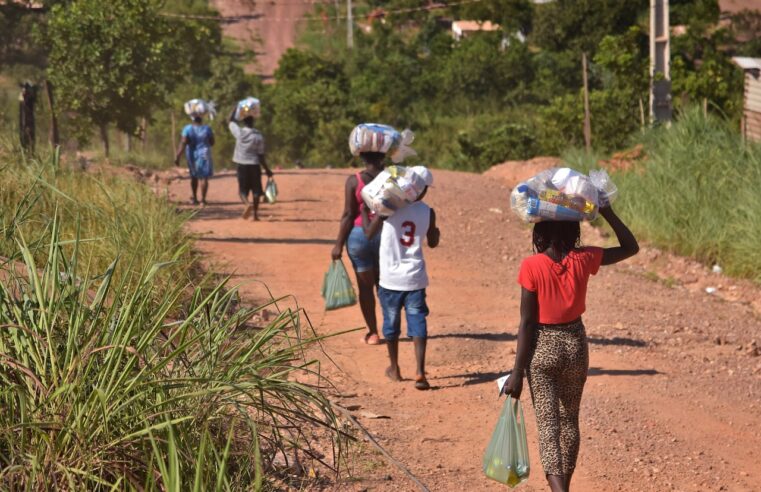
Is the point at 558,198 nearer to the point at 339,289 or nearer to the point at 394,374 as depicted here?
the point at 394,374

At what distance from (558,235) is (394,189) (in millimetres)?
2150

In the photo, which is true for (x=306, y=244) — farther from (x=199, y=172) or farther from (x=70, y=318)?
(x=70, y=318)

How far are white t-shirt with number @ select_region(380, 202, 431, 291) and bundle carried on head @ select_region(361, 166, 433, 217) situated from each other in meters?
0.07

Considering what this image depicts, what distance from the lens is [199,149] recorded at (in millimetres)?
14719

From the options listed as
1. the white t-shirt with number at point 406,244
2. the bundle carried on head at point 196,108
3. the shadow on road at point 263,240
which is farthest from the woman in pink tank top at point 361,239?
Result: the bundle carried on head at point 196,108

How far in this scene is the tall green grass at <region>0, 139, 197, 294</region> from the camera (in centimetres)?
767

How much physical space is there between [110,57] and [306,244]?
12212 millimetres

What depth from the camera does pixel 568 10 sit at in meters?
41.8

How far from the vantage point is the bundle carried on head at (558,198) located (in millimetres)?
4586

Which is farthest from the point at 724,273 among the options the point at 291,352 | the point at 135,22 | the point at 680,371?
the point at 135,22

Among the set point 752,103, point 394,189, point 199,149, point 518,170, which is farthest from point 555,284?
point 518,170

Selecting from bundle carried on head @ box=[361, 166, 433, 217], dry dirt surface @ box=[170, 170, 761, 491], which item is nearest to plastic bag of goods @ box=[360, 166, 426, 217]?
bundle carried on head @ box=[361, 166, 433, 217]

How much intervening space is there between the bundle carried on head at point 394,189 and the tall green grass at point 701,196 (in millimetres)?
5431

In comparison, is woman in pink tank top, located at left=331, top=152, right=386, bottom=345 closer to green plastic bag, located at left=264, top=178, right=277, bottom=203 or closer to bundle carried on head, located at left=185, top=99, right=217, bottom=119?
green plastic bag, located at left=264, top=178, right=277, bottom=203
